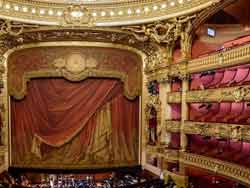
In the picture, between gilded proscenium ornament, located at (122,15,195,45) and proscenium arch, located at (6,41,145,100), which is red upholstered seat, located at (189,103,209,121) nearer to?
gilded proscenium ornament, located at (122,15,195,45)

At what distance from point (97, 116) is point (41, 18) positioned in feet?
15.9

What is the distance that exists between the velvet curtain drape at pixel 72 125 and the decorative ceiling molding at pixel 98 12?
9.68ft

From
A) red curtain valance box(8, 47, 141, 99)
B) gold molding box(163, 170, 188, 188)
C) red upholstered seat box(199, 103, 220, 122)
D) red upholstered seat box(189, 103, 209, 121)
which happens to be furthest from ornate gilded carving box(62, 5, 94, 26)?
gold molding box(163, 170, 188, 188)

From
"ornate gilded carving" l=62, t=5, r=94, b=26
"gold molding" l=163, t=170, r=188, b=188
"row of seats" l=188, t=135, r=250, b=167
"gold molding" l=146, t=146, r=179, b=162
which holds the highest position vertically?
"ornate gilded carving" l=62, t=5, r=94, b=26

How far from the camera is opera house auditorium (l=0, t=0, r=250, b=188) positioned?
11000mm

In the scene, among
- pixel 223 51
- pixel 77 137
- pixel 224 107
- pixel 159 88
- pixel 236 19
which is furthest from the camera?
pixel 77 137

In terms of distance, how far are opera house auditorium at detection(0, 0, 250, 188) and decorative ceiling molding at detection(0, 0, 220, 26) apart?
0.04m

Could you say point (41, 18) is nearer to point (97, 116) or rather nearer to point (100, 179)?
point (97, 116)

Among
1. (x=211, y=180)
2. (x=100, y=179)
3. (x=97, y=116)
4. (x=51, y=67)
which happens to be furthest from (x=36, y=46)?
(x=211, y=180)

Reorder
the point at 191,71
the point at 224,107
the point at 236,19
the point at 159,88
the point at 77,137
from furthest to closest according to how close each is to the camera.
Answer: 1. the point at 77,137
2. the point at 159,88
3. the point at 236,19
4. the point at 191,71
5. the point at 224,107

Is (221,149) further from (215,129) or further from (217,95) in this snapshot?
(217,95)

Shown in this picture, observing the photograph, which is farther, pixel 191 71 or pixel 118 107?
pixel 118 107

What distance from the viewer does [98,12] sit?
12188 mm

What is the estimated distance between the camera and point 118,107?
14.0m
